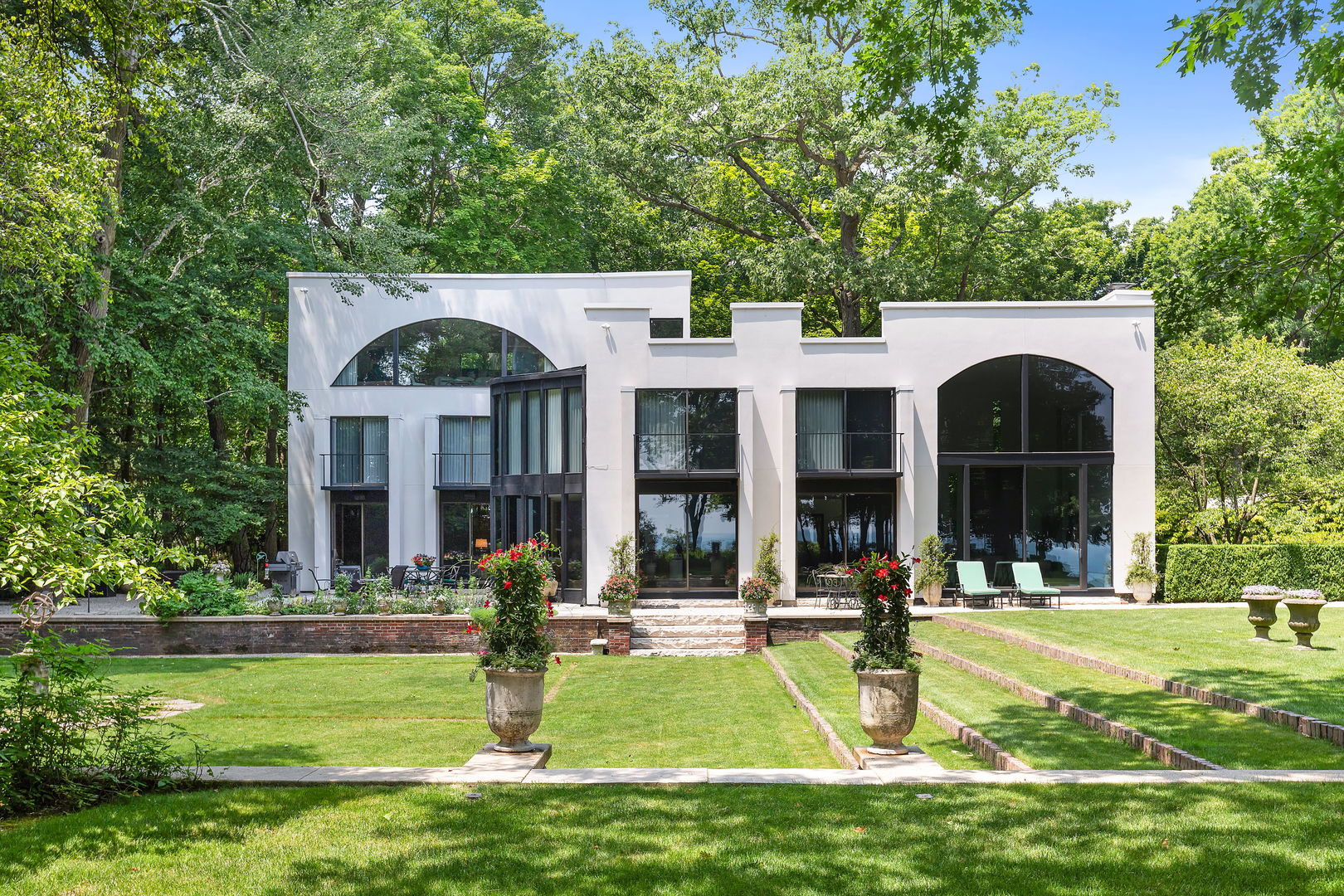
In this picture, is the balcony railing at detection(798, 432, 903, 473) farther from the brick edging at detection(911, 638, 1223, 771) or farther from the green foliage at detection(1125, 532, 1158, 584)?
the brick edging at detection(911, 638, 1223, 771)

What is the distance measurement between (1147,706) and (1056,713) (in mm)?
860

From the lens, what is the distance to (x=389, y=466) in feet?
84.1

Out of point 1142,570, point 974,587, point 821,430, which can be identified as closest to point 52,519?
point 821,430

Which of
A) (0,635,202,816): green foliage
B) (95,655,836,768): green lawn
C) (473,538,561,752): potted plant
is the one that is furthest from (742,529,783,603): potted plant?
(0,635,202,816): green foliage

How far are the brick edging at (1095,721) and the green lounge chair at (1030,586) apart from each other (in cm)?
721


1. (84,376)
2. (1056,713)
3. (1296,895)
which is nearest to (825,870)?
(1296,895)

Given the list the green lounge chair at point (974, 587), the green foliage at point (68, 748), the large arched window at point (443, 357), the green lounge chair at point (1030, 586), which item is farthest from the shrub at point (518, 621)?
the large arched window at point (443, 357)

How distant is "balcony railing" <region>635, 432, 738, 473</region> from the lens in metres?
21.4

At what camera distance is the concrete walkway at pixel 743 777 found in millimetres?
7070

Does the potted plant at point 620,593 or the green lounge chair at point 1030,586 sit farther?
the green lounge chair at point 1030,586

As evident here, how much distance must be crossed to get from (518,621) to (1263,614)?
1135cm

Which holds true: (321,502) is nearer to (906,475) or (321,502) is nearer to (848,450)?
(848,450)

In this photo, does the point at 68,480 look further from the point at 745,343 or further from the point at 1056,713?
the point at 745,343

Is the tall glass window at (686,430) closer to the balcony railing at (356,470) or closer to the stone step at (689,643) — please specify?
the stone step at (689,643)
